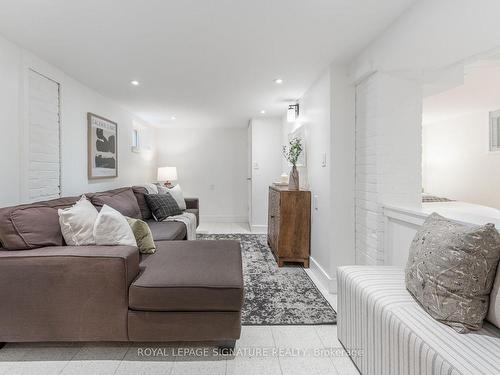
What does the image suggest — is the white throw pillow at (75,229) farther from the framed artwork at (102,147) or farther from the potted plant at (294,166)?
the potted plant at (294,166)

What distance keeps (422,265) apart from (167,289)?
4.49 feet

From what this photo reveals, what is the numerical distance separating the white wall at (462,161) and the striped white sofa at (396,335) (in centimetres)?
472

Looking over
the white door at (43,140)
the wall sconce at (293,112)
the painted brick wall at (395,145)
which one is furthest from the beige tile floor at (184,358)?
the wall sconce at (293,112)

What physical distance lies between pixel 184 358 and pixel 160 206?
2591 millimetres

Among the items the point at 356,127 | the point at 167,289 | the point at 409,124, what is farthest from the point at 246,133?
the point at 167,289

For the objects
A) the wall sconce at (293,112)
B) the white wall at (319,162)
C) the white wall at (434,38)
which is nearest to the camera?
the white wall at (434,38)

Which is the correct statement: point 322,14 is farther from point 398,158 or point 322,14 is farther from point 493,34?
point 398,158

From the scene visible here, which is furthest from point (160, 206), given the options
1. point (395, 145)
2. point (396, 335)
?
point (396, 335)

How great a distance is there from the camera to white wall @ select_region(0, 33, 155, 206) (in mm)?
2316

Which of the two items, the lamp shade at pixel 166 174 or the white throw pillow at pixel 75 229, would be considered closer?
the white throw pillow at pixel 75 229

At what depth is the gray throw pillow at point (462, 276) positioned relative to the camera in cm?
114

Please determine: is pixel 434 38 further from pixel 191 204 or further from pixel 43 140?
pixel 191 204

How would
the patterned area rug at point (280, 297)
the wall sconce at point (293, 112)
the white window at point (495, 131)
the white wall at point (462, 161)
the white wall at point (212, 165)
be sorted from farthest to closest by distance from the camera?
the white wall at point (212, 165)
the white wall at point (462, 161)
the white window at point (495, 131)
the wall sconce at point (293, 112)
the patterned area rug at point (280, 297)

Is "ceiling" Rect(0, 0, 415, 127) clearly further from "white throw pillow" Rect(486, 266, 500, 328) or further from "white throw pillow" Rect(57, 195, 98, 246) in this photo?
"white throw pillow" Rect(486, 266, 500, 328)
